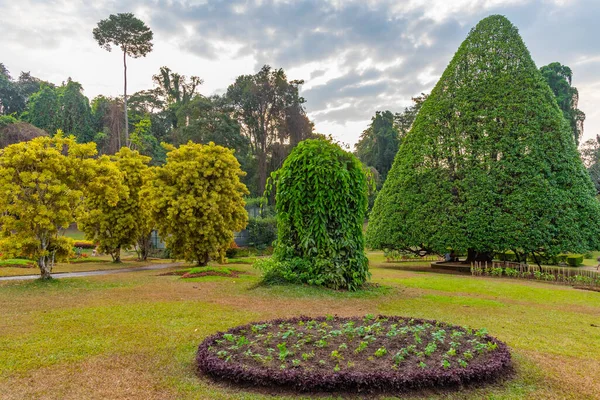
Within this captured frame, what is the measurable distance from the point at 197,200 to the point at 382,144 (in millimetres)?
33922

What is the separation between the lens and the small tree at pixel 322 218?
378 inches

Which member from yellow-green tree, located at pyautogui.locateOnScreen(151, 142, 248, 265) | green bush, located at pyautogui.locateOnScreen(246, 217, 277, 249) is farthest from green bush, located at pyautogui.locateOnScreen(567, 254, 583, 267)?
yellow-green tree, located at pyautogui.locateOnScreen(151, 142, 248, 265)

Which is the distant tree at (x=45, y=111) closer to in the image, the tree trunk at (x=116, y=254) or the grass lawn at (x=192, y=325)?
the tree trunk at (x=116, y=254)

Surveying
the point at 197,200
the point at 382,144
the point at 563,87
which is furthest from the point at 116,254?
the point at 563,87

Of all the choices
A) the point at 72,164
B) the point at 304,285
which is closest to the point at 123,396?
the point at 304,285

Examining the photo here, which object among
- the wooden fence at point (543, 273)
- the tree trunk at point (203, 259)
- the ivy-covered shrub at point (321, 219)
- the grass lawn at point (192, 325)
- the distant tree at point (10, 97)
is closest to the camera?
the grass lawn at point (192, 325)

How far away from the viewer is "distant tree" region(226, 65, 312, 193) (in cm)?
3716

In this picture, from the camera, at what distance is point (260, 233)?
25.2 meters

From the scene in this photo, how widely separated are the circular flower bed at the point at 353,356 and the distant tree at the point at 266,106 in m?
31.8

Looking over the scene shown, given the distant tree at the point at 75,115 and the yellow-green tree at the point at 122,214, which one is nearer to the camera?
the yellow-green tree at the point at 122,214

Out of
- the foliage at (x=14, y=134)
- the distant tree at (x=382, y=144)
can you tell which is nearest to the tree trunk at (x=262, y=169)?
the distant tree at (x=382, y=144)

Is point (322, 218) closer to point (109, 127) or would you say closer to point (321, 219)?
point (321, 219)

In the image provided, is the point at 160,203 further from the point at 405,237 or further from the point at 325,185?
the point at 405,237

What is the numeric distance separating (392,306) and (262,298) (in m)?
2.71
